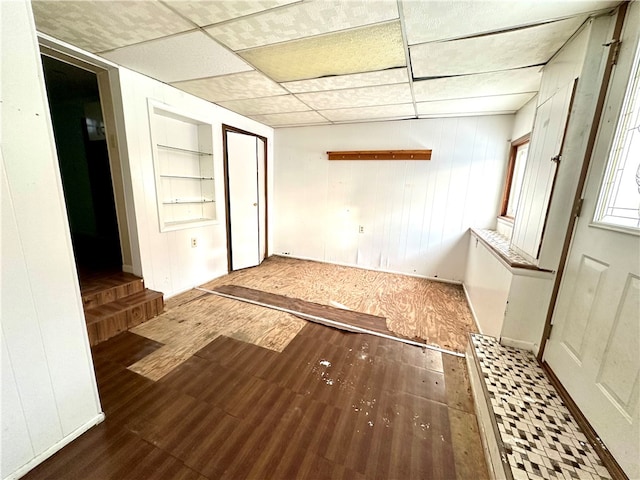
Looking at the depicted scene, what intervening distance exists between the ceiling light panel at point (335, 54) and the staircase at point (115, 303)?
246cm

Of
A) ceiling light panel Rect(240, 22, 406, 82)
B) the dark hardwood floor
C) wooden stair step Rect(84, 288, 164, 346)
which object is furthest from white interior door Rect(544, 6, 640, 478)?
wooden stair step Rect(84, 288, 164, 346)

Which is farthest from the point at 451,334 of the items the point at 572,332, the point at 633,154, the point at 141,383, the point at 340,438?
the point at 141,383

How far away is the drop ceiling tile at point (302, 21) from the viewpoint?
4.48ft

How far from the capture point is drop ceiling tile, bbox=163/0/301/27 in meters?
1.36

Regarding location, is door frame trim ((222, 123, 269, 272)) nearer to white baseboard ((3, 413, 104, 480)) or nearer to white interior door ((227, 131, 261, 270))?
white interior door ((227, 131, 261, 270))

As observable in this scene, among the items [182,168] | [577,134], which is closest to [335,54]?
[577,134]

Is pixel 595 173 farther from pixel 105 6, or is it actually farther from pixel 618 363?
pixel 105 6

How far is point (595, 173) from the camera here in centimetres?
135

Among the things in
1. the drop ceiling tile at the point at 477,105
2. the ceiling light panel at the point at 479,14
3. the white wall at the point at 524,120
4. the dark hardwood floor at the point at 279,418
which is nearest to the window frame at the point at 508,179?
the white wall at the point at 524,120

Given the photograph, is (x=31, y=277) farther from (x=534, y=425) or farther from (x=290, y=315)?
(x=534, y=425)

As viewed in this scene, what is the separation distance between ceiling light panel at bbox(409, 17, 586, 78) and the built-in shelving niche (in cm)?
267

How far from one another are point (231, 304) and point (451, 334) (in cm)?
240

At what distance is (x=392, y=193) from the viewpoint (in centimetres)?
380

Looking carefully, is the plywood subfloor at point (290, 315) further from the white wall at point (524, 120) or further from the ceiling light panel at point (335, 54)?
the ceiling light panel at point (335, 54)
